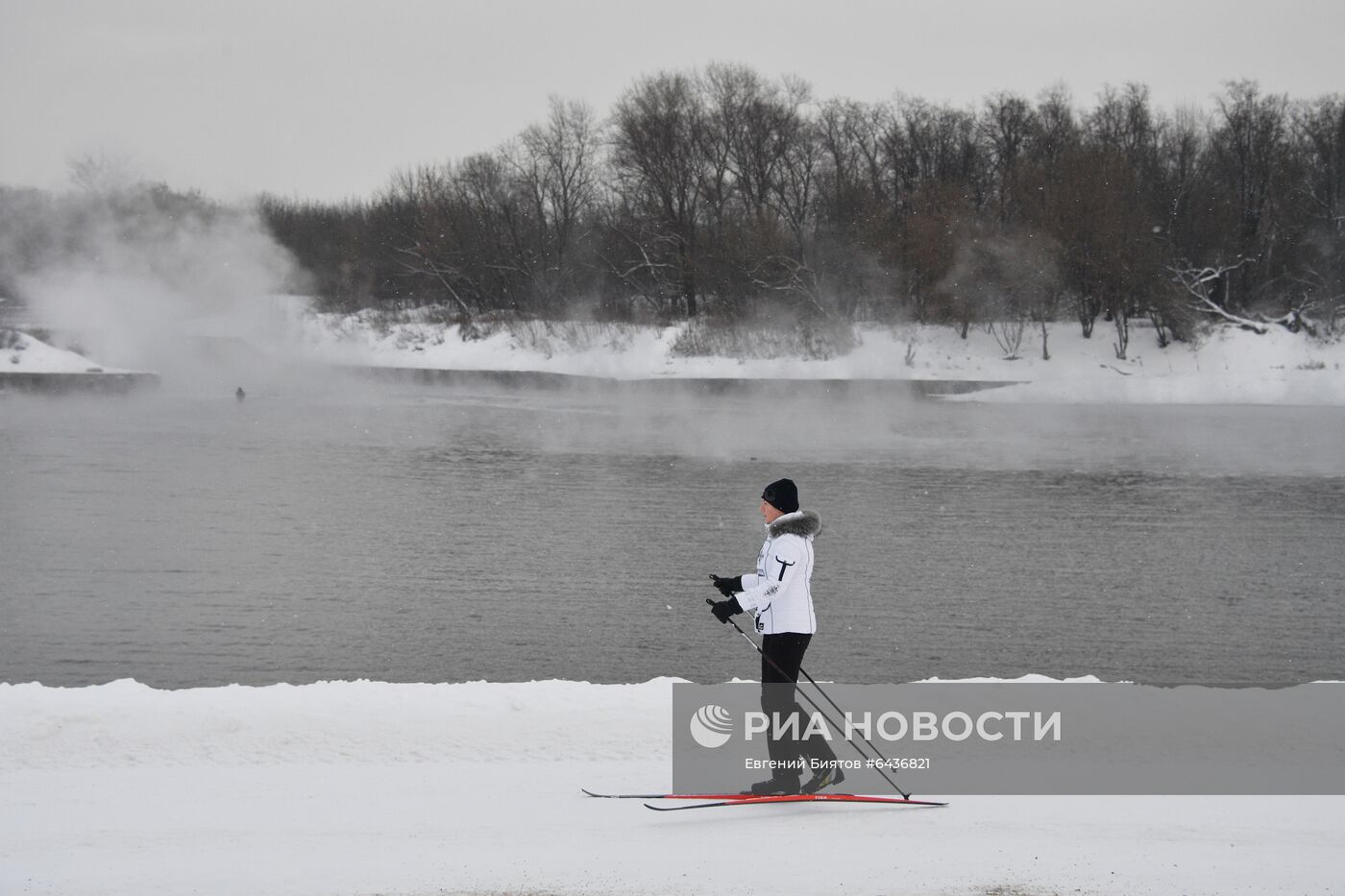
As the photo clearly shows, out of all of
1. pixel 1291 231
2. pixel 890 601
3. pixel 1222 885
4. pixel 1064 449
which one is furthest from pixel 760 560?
pixel 1291 231

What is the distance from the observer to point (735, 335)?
50094 millimetres

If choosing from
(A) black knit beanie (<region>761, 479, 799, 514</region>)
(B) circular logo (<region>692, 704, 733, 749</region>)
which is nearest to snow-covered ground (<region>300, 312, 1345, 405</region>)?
(B) circular logo (<region>692, 704, 733, 749</region>)

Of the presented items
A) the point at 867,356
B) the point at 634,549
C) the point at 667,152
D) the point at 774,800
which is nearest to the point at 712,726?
the point at 774,800

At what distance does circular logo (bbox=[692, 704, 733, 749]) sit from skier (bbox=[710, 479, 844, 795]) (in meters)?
1.07

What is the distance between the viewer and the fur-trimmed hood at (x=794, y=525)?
6.55 metres

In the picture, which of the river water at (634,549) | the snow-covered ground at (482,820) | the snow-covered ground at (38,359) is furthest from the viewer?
the snow-covered ground at (38,359)

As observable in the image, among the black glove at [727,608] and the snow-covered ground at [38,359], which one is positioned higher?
the snow-covered ground at [38,359]

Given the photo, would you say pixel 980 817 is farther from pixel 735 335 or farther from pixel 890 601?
pixel 735 335

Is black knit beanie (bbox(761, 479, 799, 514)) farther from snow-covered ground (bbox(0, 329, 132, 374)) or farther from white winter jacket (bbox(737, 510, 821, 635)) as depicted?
snow-covered ground (bbox(0, 329, 132, 374))

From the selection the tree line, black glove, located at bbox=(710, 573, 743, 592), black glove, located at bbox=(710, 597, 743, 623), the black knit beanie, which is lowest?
black glove, located at bbox=(710, 597, 743, 623)

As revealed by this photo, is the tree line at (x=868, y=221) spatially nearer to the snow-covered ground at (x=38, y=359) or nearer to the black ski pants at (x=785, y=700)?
the snow-covered ground at (x=38, y=359)

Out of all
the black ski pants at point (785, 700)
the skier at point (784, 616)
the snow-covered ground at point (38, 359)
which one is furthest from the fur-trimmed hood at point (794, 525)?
the snow-covered ground at point (38, 359)

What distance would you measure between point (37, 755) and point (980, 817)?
575 centimetres

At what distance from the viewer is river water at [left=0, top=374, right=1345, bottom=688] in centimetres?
1168
